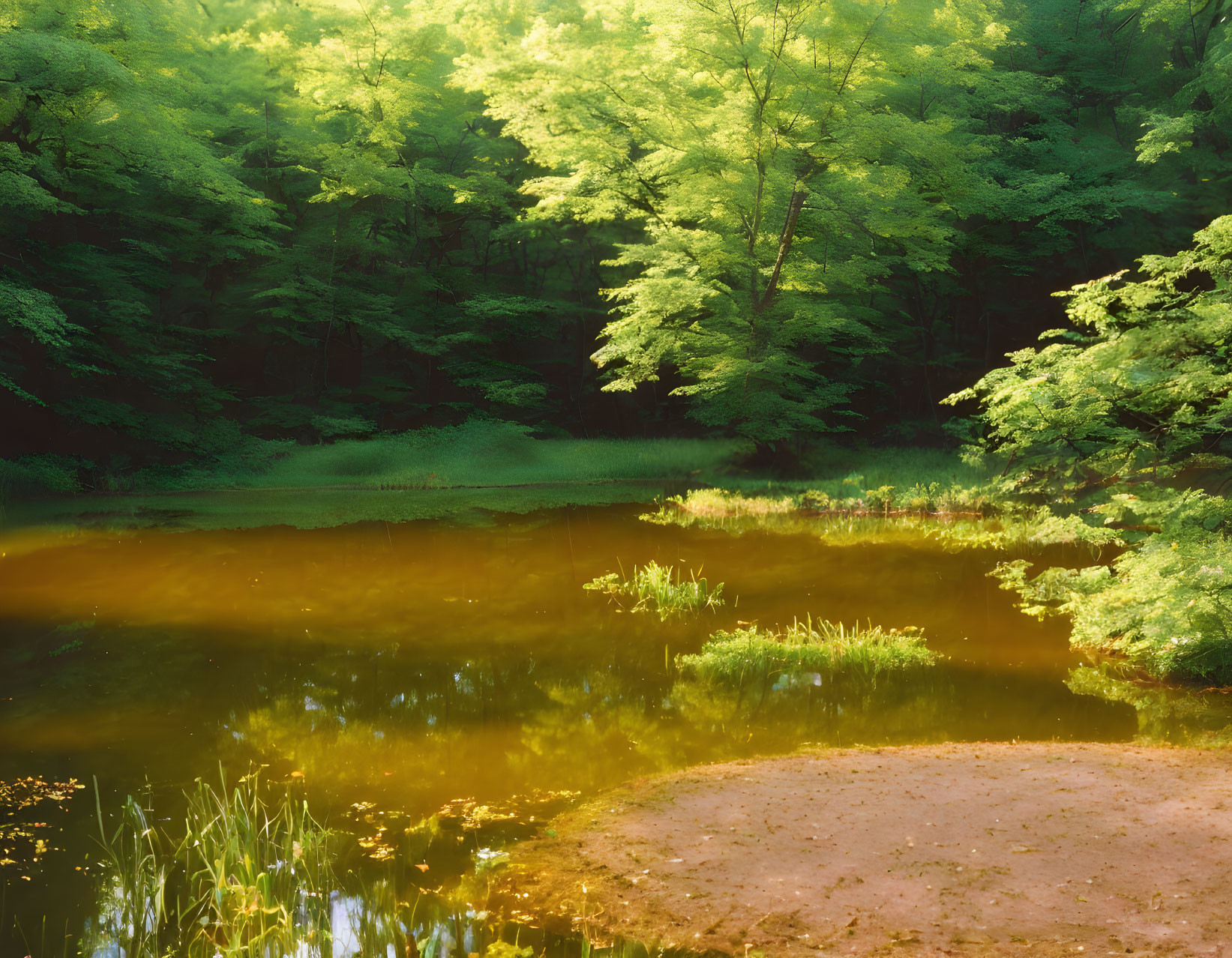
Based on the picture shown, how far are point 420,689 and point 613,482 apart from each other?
13.3 meters

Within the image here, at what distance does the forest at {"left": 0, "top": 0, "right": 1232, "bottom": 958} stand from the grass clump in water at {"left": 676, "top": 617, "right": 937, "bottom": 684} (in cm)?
7

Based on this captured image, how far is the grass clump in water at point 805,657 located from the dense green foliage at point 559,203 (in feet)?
34.1

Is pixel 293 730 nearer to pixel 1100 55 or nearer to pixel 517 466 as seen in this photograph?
pixel 517 466

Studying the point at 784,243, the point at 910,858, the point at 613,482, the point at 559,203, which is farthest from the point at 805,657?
the point at 559,203

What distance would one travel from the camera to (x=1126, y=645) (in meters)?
7.64

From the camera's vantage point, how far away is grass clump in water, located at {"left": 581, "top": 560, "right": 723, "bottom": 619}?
9.30 metres

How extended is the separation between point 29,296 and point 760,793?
15.3 metres

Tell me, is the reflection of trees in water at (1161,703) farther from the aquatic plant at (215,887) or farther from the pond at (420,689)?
the aquatic plant at (215,887)

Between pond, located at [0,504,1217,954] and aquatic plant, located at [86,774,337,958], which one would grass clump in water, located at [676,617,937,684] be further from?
aquatic plant, located at [86,774,337,958]

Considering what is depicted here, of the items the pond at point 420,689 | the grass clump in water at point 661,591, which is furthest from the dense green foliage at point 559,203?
the grass clump in water at point 661,591

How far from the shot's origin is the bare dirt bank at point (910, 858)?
3.53 m

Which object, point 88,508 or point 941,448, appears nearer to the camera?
point 88,508

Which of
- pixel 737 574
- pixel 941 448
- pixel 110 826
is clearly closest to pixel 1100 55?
pixel 941 448

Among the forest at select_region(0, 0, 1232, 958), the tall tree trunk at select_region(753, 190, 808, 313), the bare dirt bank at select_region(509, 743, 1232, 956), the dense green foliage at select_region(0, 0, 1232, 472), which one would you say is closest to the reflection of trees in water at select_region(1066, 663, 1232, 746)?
the forest at select_region(0, 0, 1232, 958)
